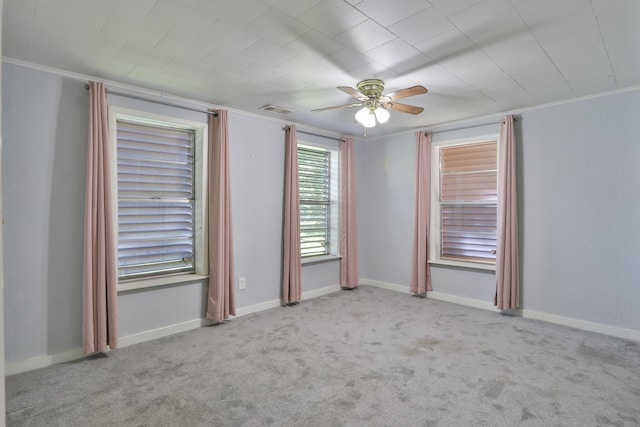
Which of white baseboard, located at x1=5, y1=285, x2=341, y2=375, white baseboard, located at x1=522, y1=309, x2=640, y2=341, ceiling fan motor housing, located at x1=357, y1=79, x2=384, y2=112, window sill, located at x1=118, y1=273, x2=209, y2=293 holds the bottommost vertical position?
white baseboard, located at x1=5, y1=285, x2=341, y2=375

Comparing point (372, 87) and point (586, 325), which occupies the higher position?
point (372, 87)

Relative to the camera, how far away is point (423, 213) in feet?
15.9

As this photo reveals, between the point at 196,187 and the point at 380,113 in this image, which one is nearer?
the point at 380,113

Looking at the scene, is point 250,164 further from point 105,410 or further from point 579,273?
point 579,273

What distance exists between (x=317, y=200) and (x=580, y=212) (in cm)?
312

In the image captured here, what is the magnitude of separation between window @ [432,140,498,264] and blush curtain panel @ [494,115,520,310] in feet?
1.34

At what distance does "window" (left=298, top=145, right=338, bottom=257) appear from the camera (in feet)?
16.8

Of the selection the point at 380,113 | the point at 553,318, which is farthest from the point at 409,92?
the point at 553,318

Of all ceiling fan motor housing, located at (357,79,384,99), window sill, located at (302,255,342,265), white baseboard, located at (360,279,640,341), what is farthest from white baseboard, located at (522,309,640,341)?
ceiling fan motor housing, located at (357,79,384,99)

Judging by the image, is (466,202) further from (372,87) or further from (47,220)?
(47,220)

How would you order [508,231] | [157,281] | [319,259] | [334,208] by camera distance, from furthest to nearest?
[334,208], [319,259], [508,231], [157,281]

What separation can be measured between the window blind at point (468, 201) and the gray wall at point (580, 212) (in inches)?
12.3

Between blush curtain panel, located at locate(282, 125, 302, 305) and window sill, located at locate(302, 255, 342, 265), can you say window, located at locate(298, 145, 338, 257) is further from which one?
blush curtain panel, located at locate(282, 125, 302, 305)

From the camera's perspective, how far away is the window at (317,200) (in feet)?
16.8
